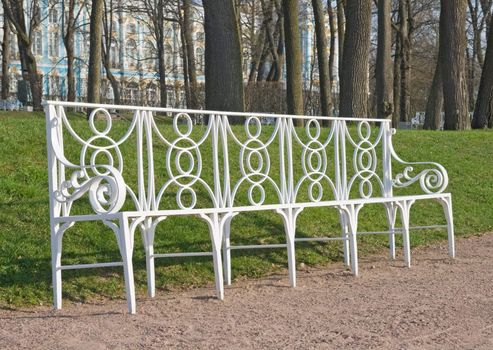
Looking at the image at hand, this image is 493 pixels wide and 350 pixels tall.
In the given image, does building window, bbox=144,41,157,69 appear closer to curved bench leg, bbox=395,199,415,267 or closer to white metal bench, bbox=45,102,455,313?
white metal bench, bbox=45,102,455,313

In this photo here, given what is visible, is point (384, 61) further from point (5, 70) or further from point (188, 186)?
point (5, 70)

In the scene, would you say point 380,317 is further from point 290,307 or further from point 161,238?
point 161,238

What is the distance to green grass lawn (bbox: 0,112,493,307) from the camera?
269 inches

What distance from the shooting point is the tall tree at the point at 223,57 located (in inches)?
550

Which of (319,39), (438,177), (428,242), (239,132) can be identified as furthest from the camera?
(319,39)

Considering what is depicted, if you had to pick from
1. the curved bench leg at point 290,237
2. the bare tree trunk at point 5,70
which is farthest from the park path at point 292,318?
→ the bare tree trunk at point 5,70

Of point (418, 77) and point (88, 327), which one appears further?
point (418, 77)

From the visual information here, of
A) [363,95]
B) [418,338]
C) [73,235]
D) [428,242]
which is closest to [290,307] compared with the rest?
[418,338]

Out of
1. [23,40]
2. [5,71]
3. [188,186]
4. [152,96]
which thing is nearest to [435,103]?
[152,96]

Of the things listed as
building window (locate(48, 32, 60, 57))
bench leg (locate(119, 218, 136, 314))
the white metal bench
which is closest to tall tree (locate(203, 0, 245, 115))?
the white metal bench

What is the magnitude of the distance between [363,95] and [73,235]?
31.1ft

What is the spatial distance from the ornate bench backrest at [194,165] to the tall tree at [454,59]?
4.90 metres

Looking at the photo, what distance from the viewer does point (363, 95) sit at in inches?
636

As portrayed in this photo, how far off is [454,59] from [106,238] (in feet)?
42.5
